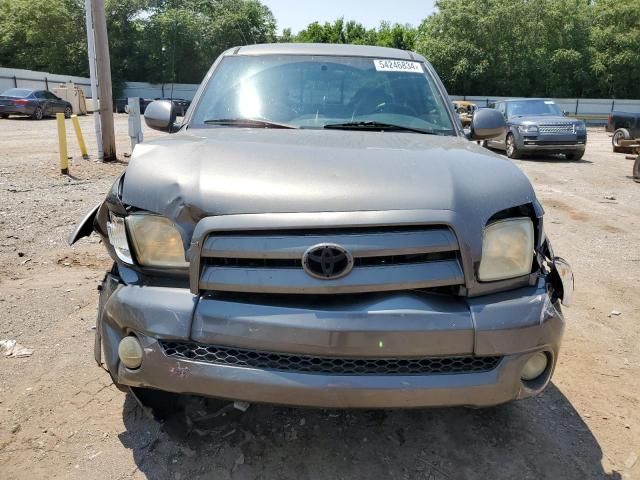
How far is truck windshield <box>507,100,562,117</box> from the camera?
48.0ft

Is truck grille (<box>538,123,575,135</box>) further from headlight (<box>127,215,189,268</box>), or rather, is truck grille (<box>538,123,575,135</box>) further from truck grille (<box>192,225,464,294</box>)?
headlight (<box>127,215,189,268</box>)

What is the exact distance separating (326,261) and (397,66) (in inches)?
88.4

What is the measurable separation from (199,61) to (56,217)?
4984 cm

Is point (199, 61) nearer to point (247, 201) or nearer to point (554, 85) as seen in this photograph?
point (554, 85)

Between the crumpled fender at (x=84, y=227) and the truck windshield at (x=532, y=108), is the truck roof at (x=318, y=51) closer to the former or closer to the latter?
the crumpled fender at (x=84, y=227)

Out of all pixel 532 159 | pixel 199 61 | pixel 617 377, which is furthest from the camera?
pixel 199 61

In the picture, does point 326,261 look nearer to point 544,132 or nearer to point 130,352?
point 130,352

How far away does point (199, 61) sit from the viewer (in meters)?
52.2

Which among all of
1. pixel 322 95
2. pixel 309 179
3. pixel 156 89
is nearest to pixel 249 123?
pixel 322 95

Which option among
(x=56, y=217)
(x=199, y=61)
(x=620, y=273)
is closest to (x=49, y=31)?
(x=199, y=61)

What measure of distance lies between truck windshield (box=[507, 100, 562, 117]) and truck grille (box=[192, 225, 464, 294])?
14.2 metres

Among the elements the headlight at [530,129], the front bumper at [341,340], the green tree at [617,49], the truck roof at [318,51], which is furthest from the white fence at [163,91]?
the front bumper at [341,340]

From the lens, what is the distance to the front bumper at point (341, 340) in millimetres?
1840

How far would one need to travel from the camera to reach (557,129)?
45.8ft
